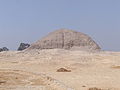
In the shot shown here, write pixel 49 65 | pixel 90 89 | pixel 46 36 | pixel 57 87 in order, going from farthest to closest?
1. pixel 46 36
2. pixel 49 65
3. pixel 57 87
4. pixel 90 89

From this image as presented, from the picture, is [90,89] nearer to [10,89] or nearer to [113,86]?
[113,86]

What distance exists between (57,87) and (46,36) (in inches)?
1963

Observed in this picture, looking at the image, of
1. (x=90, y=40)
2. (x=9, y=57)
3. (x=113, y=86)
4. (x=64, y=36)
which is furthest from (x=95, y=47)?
(x=113, y=86)

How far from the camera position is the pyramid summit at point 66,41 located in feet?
215

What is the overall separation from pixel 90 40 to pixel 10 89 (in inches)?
1844

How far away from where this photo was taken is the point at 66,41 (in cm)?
6581

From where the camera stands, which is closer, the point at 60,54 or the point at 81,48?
the point at 60,54

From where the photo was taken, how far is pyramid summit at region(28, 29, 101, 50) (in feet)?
215

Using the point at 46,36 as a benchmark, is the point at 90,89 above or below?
below

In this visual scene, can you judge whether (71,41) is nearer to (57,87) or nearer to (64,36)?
(64,36)

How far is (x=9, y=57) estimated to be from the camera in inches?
2089

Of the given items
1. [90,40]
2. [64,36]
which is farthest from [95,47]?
[64,36]

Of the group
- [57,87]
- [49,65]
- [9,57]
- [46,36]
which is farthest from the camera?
[46,36]

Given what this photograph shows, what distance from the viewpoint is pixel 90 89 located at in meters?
19.0
